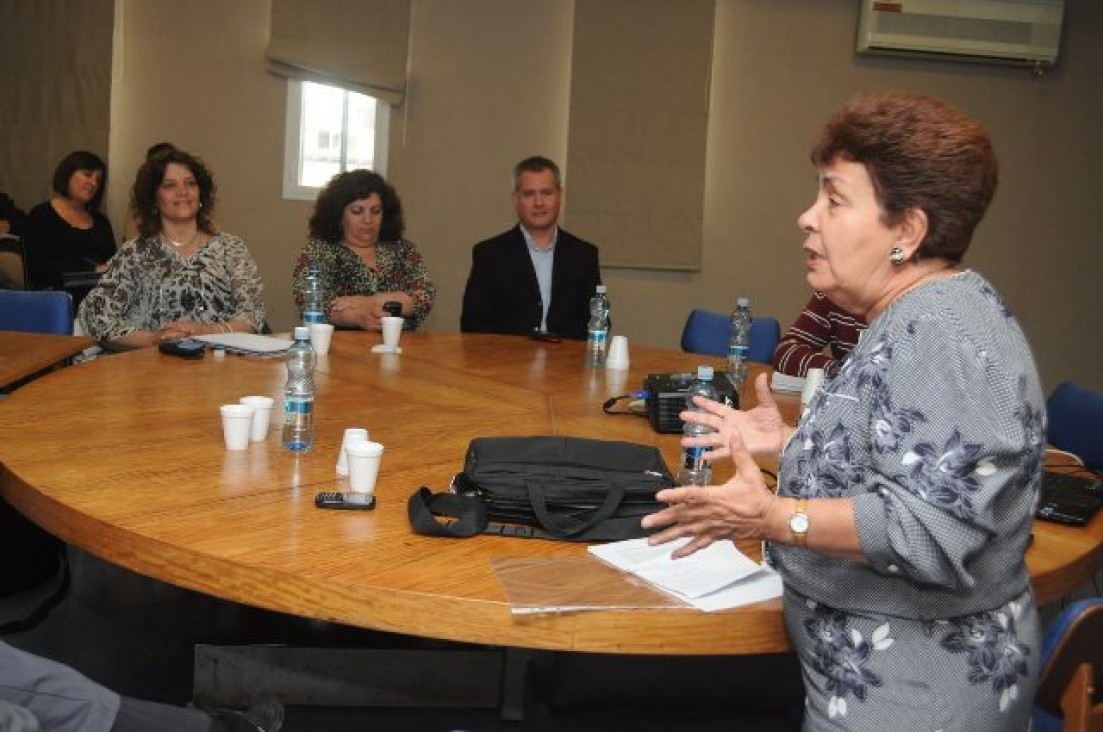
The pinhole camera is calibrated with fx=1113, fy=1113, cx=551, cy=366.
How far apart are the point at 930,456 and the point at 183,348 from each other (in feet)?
8.97

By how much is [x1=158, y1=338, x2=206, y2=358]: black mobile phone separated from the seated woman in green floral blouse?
3.57 feet

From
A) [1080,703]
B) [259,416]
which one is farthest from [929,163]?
[259,416]

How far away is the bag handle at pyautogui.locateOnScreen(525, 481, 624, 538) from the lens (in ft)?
6.15

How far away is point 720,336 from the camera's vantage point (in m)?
5.00

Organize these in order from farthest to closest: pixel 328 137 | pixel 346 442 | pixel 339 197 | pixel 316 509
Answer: pixel 328 137 < pixel 339 197 < pixel 346 442 < pixel 316 509

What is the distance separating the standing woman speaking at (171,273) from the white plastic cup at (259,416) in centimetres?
188

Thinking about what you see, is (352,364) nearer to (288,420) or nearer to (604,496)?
(288,420)

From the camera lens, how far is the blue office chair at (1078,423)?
3473mm

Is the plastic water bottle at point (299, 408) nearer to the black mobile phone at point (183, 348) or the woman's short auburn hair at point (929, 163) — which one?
the black mobile phone at point (183, 348)

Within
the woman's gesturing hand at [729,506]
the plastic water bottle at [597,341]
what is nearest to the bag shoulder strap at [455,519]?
the woman's gesturing hand at [729,506]

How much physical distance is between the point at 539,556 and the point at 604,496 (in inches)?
Answer: 8.2

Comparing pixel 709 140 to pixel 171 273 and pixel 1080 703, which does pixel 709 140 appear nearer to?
pixel 171 273

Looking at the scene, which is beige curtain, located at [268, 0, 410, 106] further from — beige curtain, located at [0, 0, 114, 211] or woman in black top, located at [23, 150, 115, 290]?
woman in black top, located at [23, 150, 115, 290]


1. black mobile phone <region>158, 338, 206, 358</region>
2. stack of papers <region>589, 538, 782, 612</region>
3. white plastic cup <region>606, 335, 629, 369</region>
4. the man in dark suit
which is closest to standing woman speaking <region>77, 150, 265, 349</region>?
black mobile phone <region>158, 338, 206, 358</region>
